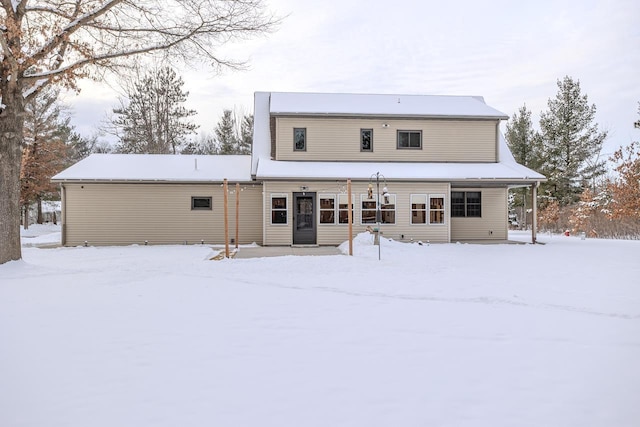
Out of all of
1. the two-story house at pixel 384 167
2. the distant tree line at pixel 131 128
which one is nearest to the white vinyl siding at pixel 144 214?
the two-story house at pixel 384 167

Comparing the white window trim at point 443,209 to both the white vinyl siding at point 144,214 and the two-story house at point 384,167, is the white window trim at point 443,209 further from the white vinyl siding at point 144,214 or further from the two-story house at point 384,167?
the white vinyl siding at point 144,214

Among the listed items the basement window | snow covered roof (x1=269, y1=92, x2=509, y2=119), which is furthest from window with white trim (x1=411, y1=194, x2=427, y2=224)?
the basement window

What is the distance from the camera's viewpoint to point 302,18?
490 inches

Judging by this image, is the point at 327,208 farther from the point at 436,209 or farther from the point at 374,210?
the point at 436,209

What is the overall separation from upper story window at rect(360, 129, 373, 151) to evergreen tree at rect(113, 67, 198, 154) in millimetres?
15851

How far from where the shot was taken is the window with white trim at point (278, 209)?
48.6 ft

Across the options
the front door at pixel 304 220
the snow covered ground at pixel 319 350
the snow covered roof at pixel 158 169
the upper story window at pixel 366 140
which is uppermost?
the upper story window at pixel 366 140

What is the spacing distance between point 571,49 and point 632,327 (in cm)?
1385

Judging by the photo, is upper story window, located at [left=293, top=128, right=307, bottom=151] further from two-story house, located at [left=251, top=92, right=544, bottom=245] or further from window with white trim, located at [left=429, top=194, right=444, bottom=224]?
window with white trim, located at [left=429, top=194, right=444, bottom=224]

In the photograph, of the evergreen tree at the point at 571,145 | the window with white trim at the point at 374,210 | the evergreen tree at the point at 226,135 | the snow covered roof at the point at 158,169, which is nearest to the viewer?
the window with white trim at the point at 374,210

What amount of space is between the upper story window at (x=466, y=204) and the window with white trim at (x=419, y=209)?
210 centimetres

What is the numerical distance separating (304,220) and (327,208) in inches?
38.7

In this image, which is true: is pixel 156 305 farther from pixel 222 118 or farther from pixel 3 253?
pixel 222 118

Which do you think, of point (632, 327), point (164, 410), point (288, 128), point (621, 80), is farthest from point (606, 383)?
point (621, 80)
